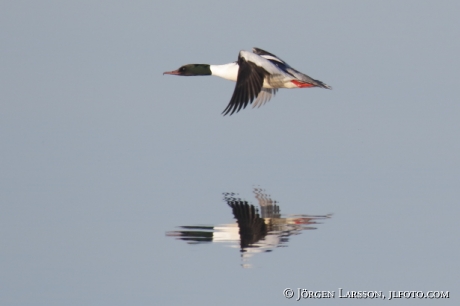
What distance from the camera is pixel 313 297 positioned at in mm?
7105

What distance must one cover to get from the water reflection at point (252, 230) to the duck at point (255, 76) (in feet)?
5.22

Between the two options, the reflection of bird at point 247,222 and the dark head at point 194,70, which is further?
the dark head at point 194,70

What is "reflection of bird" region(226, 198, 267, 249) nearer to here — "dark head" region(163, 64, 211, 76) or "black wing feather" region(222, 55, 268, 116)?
"black wing feather" region(222, 55, 268, 116)

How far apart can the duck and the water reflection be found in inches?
62.6

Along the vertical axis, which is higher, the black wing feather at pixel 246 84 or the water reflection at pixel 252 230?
the black wing feather at pixel 246 84

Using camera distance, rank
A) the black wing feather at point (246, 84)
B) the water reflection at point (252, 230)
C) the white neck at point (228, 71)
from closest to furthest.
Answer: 1. the water reflection at point (252, 230)
2. the black wing feather at point (246, 84)
3. the white neck at point (228, 71)

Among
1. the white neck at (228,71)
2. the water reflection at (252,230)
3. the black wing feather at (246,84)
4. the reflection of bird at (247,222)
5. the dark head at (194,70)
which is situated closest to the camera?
the water reflection at (252,230)

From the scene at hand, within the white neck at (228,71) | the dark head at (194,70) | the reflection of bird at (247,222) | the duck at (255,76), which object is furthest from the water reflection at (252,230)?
the dark head at (194,70)

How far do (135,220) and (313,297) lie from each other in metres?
3.04

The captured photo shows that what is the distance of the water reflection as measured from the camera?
→ 8453 millimetres

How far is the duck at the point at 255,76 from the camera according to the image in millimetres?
11312

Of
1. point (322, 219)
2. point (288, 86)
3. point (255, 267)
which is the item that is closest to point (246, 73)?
point (288, 86)

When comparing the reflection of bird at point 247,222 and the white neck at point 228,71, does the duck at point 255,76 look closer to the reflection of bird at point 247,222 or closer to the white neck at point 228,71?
the white neck at point 228,71

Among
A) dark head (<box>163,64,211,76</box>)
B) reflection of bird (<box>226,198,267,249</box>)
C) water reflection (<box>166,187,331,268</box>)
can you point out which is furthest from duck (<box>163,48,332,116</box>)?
water reflection (<box>166,187,331,268</box>)
